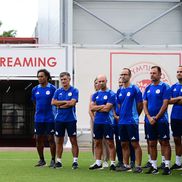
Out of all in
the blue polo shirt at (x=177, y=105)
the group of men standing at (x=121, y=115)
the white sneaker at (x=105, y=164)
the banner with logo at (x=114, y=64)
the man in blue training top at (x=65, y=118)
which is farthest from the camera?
the banner with logo at (x=114, y=64)

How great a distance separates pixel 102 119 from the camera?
1149 cm

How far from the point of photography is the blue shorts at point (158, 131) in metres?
10.6

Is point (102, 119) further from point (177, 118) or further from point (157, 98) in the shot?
point (177, 118)

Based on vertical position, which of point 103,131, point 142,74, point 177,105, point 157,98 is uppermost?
point 142,74

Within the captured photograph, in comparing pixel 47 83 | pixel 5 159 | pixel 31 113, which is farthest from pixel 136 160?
pixel 31 113

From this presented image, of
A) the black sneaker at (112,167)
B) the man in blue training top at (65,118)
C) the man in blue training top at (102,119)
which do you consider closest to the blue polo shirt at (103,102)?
the man in blue training top at (102,119)

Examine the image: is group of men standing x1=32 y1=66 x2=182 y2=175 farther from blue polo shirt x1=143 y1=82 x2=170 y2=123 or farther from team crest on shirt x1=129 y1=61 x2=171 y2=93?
team crest on shirt x1=129 y1=61 x2=171 y2=93

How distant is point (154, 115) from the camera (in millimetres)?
10727

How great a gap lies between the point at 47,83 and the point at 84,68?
21.5ft

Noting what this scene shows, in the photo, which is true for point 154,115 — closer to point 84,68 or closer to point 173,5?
point 84,68

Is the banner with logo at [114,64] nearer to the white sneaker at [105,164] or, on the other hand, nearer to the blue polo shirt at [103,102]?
the white sneaker at [105,164]

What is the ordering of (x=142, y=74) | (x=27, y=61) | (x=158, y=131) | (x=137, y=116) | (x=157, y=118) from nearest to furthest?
1. (x=157, y=118)
2. (x=158, y=131)
3. (x=137, y=116)
4. (x=27, y=61)
5. (x=142, y=74)

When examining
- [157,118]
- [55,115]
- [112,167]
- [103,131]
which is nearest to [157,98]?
[157,118]

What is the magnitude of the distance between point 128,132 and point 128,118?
257mm
